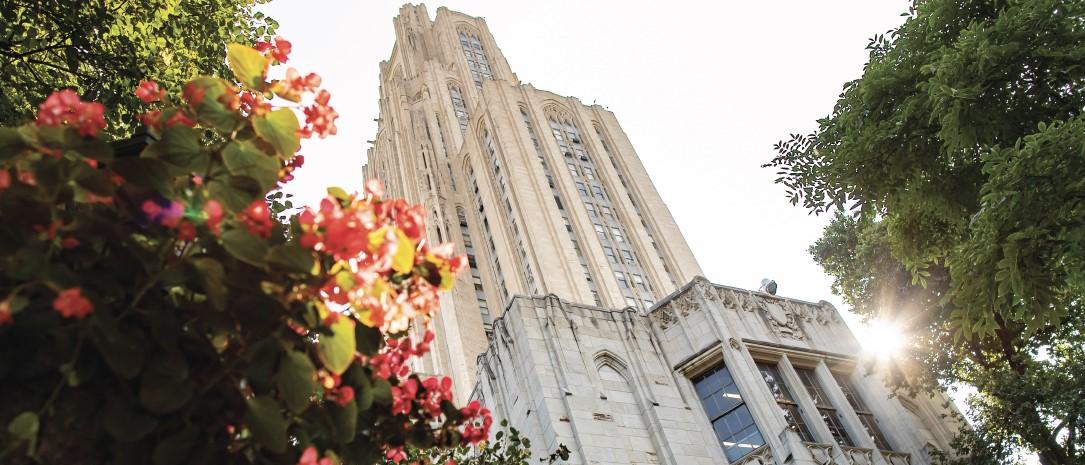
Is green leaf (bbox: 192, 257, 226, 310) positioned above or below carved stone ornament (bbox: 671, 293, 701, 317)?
below

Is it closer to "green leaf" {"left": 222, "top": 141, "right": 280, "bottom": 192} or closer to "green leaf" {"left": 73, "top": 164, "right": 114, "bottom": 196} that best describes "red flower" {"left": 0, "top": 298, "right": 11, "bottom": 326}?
"green leaf" {"left": 73, "top": 164, "right": 114, "bottom": 196}

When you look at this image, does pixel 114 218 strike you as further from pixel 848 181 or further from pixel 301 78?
pixel 848 181

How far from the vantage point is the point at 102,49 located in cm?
988

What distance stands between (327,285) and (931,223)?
14.1m

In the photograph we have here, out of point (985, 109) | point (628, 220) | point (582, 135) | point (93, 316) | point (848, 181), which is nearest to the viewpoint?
point (93, 316)

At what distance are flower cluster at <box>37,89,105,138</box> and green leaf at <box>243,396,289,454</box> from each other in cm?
146

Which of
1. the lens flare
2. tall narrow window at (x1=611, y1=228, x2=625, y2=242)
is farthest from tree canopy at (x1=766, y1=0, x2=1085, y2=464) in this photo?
tall narrow window at (x1=611, y1=228, x2=625, y2=242)

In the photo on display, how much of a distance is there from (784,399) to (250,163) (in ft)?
53.5

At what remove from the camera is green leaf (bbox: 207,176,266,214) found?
11.1 ft

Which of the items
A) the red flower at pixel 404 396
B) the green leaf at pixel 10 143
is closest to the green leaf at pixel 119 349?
the green leaf at pixel 10 143

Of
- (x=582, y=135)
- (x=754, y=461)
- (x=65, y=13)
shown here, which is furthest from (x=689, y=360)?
(x=582, y=135)

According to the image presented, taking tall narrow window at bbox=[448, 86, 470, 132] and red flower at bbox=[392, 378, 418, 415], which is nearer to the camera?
red flower at bbox=[392, 378, 418, 415]

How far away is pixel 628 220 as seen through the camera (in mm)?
53344

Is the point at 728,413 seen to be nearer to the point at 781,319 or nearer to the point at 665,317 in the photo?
the point at 665,317
